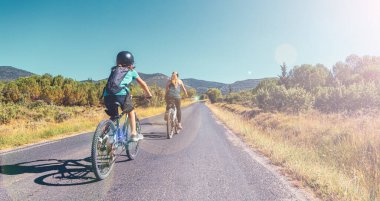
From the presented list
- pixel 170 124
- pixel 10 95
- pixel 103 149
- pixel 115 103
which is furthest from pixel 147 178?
pixel 10 95

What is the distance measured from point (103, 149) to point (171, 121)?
5.88 meters

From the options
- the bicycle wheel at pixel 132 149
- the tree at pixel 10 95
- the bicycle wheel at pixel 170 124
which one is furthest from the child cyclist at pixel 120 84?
the tree at pixel 10 95

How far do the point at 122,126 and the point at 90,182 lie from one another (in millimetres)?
1547

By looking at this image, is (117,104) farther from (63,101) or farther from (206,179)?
(63,101)

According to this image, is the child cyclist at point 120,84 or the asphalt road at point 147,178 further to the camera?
the child cyclist at point 120,84

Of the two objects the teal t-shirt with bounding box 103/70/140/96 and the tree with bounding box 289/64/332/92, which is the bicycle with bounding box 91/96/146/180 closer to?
the teal t-shirt with bounding box 103/70/140/96

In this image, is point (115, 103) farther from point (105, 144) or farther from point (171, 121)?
point (171, 121)

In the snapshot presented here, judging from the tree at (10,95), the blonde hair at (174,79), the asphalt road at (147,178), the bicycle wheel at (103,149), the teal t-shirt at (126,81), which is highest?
the tree at (10,95)

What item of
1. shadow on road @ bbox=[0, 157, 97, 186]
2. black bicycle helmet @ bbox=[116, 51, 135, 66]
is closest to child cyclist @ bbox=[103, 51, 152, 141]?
black bicycle helmet @ bbox=[116, 51, 135, 66]

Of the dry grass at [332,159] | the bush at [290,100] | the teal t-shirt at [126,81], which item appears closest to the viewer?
the dry grass at [332,159]

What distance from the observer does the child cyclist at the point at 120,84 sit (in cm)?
497

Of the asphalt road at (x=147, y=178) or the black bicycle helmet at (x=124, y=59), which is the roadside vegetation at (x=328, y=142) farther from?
the black bicycle helmet at (x=124, y=59)

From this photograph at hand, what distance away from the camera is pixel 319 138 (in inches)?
415

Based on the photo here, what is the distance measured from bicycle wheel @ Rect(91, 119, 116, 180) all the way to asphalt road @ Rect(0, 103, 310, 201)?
17 centimetres
